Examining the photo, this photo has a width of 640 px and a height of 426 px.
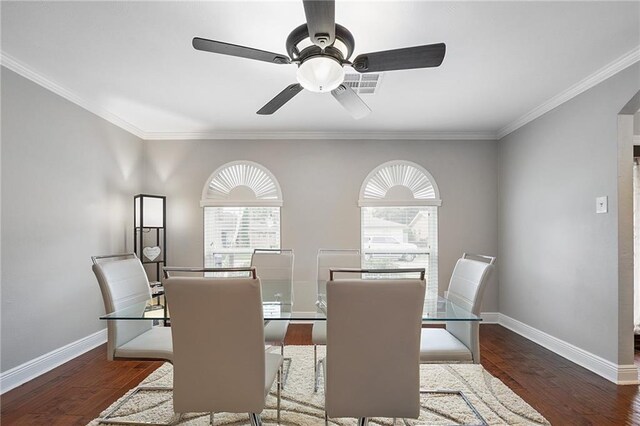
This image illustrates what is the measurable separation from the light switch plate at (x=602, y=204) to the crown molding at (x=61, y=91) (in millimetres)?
4705

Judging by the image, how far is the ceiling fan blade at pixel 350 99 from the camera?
224cm

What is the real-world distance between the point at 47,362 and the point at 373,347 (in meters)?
2.98

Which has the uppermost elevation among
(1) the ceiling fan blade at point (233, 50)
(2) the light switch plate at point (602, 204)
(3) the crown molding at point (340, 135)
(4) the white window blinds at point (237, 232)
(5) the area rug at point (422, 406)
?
(3) the crown molding at point (340, 135)

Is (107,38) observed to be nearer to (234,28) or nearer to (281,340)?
(234,28)

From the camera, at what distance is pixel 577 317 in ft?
10.1

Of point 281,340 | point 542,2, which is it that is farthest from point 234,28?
point 281,340

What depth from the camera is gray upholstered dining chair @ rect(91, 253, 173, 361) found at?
2.12 meters

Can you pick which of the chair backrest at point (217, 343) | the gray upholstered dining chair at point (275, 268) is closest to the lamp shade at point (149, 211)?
the gray upholstered dining chair at point (275, 268)

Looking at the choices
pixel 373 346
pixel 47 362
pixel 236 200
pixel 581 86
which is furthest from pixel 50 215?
pixel 581 86

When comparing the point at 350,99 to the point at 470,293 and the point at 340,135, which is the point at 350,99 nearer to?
the point at 470,293

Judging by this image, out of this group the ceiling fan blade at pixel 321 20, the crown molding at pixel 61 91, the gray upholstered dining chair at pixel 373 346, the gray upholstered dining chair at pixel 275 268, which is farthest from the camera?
the gray upholstered dining chair at pixel 275 268

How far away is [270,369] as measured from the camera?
184 centimetres

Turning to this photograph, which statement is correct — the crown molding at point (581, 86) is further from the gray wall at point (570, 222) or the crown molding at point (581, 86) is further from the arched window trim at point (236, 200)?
the arched window trim at point (236, 200)

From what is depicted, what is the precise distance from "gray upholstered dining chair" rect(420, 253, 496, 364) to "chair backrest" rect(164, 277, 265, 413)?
106 cm
